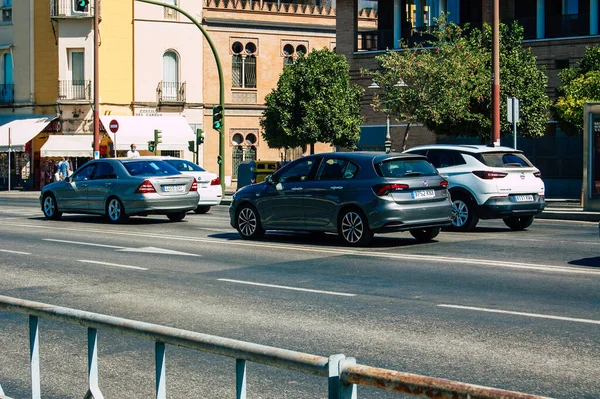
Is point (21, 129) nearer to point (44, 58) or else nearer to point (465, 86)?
point (44, 58)

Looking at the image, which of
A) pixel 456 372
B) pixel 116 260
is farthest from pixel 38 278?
pixel 456 372

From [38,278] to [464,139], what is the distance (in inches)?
1283

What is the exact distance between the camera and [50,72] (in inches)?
2114

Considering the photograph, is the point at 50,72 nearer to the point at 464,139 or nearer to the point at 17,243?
the point at 464,139

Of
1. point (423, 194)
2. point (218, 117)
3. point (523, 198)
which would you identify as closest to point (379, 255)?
point (423, 194)

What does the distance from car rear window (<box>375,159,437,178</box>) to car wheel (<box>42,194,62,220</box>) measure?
11.0m

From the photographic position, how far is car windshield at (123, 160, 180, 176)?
23.7 metres

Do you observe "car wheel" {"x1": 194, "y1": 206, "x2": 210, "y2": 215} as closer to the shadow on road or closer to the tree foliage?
the tree foliage

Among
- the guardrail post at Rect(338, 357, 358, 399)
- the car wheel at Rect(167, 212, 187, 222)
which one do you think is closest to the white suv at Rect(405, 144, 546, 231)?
the car wheel at Rect(167, 212, 187, 222)

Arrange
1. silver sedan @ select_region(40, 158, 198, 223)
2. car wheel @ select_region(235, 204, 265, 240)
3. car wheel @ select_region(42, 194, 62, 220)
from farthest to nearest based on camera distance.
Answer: car wheel @ select_region(42, 194, 62, 220)
silver sedan @ select_region(40, 158, 198, 223)
car wheel @ select_region(235, 204, 265, 240)

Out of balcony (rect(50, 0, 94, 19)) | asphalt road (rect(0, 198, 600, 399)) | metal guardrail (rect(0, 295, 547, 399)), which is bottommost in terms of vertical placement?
asphalt road (rect(0, 198, 600, 399))

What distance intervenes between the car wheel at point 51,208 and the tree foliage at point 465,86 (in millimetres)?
Result: 16294

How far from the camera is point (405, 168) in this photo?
56.9ft

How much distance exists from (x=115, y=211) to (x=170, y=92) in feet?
107
